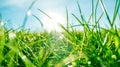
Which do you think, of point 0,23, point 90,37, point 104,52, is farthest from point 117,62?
point 0,23

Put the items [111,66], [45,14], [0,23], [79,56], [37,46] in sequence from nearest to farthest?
[111,66] < [79,56] < [45,14] < [0,23] < [37,46]

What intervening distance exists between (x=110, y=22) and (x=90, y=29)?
13.1 inches

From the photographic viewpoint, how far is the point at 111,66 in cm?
135

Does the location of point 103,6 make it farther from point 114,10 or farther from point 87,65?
point 87,65

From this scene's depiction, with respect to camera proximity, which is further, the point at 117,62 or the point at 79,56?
the point at 79,56

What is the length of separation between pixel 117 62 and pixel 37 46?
147 cm

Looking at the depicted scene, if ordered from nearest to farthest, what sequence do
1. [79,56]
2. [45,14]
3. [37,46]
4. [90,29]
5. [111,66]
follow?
1. [111,66]
2. [79,56]
3. [45,14]
4. [90,29]
5. [37,46]

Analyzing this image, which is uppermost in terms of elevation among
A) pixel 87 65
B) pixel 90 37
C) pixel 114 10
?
pixel 114 10

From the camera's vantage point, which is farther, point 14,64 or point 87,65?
point 14,64

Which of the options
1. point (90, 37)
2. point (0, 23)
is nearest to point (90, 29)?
point (90, 37)

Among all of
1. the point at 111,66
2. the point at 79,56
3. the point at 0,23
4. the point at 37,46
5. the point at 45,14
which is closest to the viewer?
the point at 111,66

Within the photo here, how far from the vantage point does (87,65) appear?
1.59 m

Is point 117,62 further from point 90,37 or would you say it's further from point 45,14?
point 45,14

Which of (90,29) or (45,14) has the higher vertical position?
(45,14)
